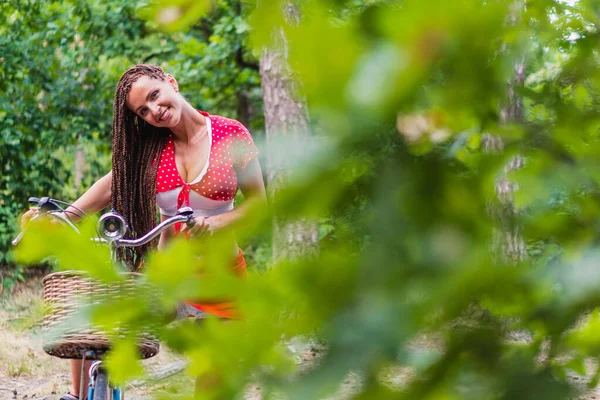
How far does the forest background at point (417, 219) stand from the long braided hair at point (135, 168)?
219 cm

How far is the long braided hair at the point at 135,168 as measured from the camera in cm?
273

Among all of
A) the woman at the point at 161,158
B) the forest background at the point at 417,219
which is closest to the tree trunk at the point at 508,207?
the forest background at the point at 417,219

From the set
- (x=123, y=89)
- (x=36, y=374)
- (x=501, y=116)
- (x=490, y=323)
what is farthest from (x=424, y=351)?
(x=36, y=374)

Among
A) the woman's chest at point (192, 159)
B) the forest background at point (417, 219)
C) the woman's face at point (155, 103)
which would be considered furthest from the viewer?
the woman's chest at point (192, 159)

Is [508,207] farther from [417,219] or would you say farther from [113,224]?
[113,224]

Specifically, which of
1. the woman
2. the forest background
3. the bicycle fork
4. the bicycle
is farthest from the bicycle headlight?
the forest background

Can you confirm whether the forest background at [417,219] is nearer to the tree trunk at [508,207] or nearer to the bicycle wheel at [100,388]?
the tree trunk at [508,207]

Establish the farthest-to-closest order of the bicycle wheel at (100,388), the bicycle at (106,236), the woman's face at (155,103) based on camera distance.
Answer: the woman's face at (155,103) → the bicycle wheel at (100,388) → the bicycle at (106,236)

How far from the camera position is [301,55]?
0.39 m

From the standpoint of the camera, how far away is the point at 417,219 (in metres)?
0.47

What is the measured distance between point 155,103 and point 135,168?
270mm

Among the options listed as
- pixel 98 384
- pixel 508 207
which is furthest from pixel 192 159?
pixel 508 207

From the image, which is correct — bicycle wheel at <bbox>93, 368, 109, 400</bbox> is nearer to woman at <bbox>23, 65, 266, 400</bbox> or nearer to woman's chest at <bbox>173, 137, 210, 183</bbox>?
woman at <bbox>23, 65, 266, 400</bbox>

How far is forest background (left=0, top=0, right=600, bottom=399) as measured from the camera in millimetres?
420
